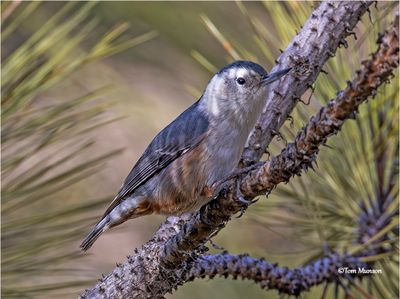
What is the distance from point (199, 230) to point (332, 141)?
0.64 m

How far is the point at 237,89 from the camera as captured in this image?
220 cm

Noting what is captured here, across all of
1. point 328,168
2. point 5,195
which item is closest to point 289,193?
point 328,168

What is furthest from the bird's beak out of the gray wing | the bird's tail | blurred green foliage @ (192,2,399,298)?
the bird's tail

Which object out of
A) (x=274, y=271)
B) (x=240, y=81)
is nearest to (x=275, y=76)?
(x=240, y=81)

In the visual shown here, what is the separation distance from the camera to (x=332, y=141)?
1989 millimetres

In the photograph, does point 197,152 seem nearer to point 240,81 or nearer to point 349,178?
point 240,81

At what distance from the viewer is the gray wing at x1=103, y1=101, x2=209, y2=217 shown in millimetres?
2180

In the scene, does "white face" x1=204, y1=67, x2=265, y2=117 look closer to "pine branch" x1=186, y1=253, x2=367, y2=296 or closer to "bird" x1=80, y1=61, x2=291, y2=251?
"bird" x1=80, y1=61, x2=291, y2=251

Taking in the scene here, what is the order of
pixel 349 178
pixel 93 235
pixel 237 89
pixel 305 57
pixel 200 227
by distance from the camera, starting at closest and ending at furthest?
pixel 200 227 < pixel 305 57 < pixel 349 178 < pixel 93 235 < pixel 237 89

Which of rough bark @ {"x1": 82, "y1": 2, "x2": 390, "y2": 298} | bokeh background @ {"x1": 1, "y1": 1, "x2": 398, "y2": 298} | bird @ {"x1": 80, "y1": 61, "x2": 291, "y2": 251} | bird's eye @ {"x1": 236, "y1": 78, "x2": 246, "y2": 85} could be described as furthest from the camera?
bird's eye @ {"x1": 236, "y1": 78, "x2": 246, "y2": 85}

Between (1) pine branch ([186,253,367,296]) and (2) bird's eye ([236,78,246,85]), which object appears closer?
(1) pine branch ([186,253,367,296])

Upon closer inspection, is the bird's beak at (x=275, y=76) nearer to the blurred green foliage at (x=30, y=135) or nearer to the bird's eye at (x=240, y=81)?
the bird's eye at (x=240, y=81)

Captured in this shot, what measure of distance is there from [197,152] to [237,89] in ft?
0.81

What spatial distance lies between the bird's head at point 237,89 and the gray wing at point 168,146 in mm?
61
